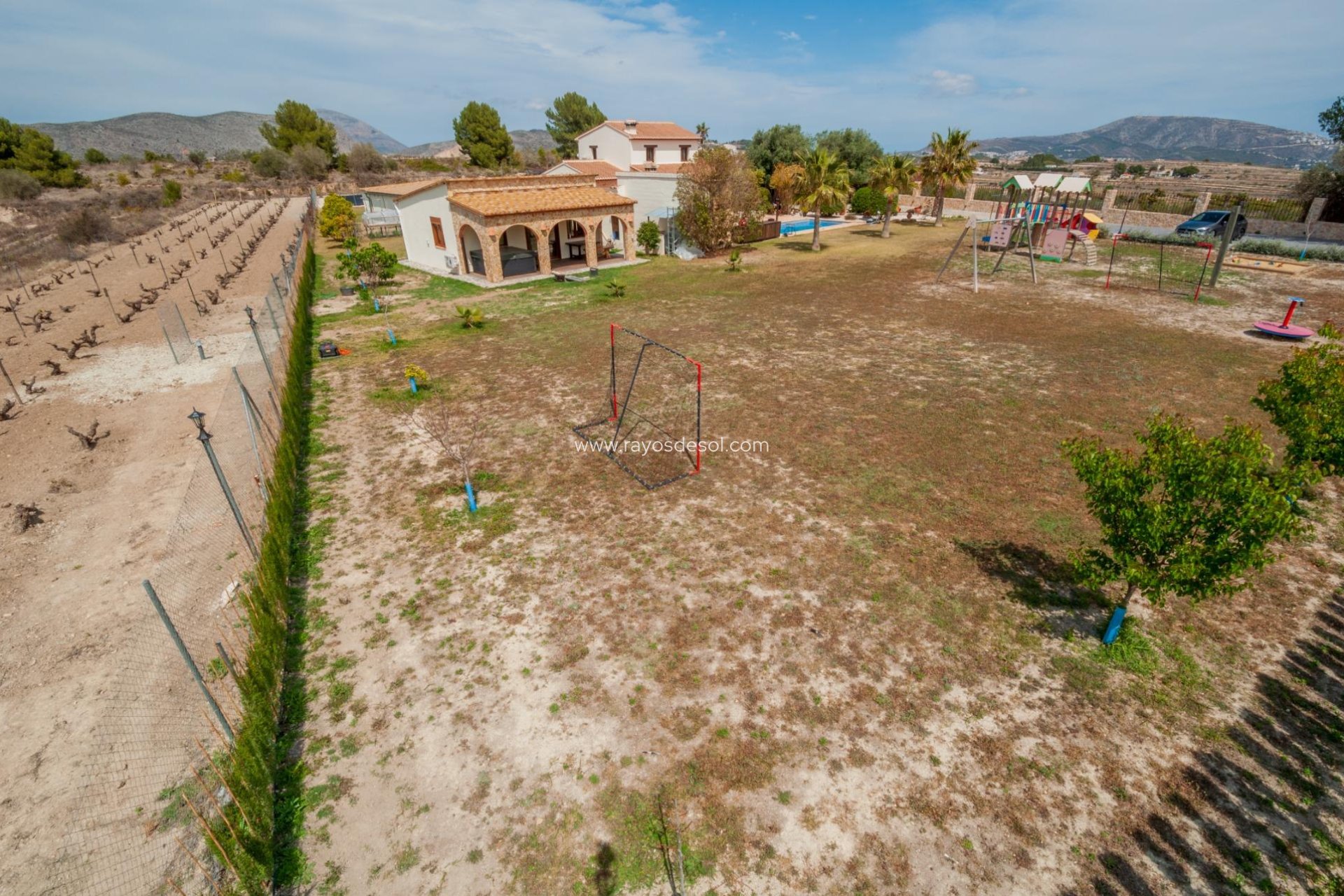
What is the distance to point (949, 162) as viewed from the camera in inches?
1559

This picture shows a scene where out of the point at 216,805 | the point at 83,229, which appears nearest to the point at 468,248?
the point at 216,805

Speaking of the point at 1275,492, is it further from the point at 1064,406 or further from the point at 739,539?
the point at 1064,406

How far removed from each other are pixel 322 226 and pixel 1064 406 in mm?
46440

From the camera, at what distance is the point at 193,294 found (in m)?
27.6

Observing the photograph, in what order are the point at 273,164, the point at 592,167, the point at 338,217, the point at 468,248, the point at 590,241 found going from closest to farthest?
the point at 468,248 < the point at 590,241 < the point at 338,217 < the point at 592,167 < the point at 273,164

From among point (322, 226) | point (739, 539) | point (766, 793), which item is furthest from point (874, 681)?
point (322, 226)

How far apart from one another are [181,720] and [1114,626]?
41.2 ft

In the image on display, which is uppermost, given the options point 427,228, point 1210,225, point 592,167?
point 592,167

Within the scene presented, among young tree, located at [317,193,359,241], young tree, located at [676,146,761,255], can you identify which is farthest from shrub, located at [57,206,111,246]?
young tree, located at [676,146,761,255]

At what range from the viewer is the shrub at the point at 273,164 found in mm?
83312

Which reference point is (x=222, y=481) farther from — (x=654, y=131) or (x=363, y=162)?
(x=363, y=162)

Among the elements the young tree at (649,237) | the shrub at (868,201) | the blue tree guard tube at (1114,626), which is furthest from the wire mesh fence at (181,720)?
the shrub at (868,201)

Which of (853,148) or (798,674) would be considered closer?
(798,674)

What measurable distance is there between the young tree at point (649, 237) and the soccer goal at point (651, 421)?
18706 mm
